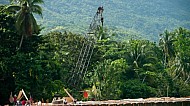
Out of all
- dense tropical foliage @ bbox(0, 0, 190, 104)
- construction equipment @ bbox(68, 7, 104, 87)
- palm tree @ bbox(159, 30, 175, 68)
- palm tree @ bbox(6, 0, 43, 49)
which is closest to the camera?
dense tropical foliage @ bbox(0, 0, 190, 104)

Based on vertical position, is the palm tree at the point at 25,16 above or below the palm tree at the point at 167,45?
above

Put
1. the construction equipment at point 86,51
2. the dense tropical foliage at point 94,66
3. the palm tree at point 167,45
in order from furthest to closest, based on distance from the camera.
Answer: the palm tree at point 167,45, the construction equipment at point 86,51, the dense tropical foliage at point 94,66

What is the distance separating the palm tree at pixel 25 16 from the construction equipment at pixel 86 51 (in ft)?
51.7

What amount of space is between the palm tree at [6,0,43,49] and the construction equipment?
15.8 metres

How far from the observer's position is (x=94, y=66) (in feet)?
228

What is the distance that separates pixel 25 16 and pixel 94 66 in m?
22.6

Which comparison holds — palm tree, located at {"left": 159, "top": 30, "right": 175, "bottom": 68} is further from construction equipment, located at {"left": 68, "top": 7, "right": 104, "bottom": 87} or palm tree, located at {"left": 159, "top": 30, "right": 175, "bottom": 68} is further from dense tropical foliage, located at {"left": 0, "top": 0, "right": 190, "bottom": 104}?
construction equipment, located at {"left": 68, "top": 7, "right": 104, "bottom": 87}

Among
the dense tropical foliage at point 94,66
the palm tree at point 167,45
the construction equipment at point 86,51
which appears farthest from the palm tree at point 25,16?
the palm tree at point 167,45

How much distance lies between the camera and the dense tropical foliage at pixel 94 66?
47.3 meters

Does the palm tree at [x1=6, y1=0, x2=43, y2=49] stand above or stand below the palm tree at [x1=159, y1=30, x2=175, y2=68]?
above

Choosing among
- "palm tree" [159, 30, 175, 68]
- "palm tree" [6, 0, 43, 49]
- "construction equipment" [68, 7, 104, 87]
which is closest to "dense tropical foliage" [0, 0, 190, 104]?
"palm tree" [159, 30, 175, 68]

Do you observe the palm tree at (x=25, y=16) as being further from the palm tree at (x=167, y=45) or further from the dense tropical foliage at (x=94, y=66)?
the palm tree at (x=167, y=45)

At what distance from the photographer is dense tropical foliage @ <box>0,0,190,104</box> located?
4734 centimetres

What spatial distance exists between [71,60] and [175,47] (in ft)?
72.0
